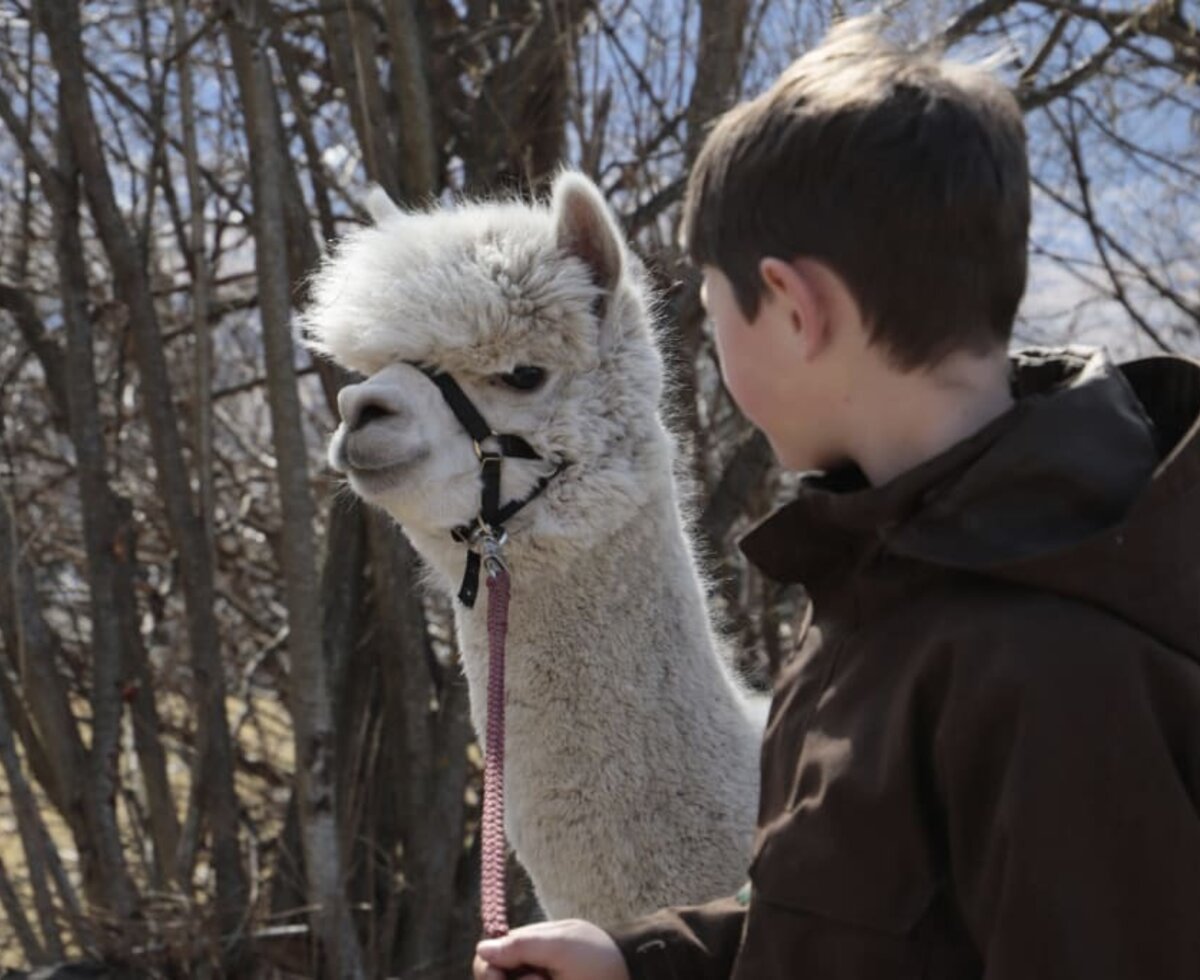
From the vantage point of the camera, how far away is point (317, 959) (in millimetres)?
4004

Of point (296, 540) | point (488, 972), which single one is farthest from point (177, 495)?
point (488, 972)

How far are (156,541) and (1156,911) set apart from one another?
4.87m

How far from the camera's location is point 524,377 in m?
2.68

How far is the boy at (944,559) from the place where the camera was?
4.27ft

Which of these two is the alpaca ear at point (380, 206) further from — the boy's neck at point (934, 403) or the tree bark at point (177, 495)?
the boy's neck at point (934, 403)

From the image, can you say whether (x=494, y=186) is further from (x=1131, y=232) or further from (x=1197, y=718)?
(x=1131, y=232)

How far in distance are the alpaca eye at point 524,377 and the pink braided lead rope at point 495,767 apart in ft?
1.07

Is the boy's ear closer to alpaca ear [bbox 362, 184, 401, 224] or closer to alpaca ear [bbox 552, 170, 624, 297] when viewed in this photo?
alpaca ear [bbox 552, 170, 624, 297]

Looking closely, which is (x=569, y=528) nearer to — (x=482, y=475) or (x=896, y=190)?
(x=482, y=475)

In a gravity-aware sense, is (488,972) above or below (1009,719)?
below

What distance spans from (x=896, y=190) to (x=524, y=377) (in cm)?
133

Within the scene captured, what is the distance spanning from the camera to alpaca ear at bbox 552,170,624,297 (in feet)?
9.02

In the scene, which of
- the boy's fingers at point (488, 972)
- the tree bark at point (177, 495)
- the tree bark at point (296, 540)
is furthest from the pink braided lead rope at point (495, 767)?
the tree bark at point (177, 495)

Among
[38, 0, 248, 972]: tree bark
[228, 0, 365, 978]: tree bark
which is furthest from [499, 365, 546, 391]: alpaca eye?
[38, 0, 248, 972]: tree bark
